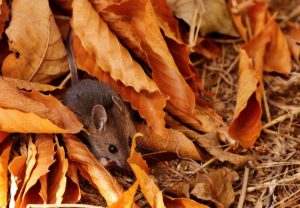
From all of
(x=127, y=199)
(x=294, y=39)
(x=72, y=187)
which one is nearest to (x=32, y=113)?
(x=72, y=187)

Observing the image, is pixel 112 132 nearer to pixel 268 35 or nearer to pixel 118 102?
pixel 118 102

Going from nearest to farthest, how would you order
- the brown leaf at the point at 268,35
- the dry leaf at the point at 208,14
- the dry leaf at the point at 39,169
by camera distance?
the dry leaf at the point at 39,169 < the dry leaf at the point at 208,14 < the brown leaf at the point at 268,35

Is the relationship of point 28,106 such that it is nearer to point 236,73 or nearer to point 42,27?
point 42,27

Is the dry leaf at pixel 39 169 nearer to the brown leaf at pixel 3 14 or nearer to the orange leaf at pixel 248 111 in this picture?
the brown leaf at pixel 3 14

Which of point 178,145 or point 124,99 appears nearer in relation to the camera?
point 178,145

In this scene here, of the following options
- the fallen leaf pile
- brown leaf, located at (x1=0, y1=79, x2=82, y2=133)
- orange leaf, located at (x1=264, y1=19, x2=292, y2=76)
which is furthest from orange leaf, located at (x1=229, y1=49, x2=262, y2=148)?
brown leaf, located at (x1=0, y1=79, x2=82, y2=133)

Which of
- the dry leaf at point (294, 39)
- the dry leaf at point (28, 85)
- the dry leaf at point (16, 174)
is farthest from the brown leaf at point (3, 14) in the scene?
the dry leaf at point (294, 39)
